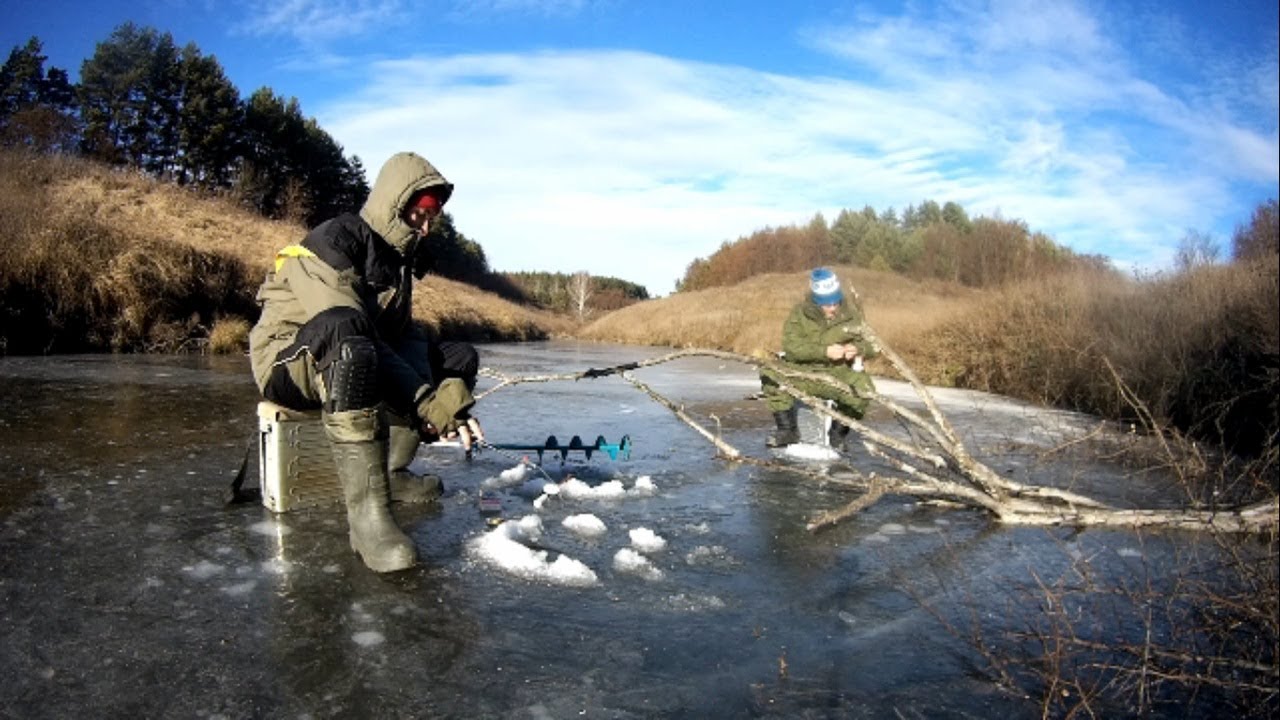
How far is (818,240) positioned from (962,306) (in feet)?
125

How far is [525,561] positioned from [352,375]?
0.99 meters

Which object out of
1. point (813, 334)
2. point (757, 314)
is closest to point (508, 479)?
point (813, 334)

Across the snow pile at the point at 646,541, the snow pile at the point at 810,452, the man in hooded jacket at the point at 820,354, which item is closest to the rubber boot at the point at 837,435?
the man in hooded jacket at the point at 820,354

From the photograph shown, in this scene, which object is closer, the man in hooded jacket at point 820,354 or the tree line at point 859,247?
the man in hooded jacket at point 820,354

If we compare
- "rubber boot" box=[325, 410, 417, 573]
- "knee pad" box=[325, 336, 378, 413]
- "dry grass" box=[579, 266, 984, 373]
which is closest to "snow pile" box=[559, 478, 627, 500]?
"rubber boot" box=[325, 410, 417, 573]

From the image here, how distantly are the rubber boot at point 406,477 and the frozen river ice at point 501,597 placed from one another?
0.42ft

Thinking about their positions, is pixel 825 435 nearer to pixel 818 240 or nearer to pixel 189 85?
pixel 189 85

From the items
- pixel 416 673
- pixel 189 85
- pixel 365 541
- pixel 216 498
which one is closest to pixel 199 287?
pixel 216 498

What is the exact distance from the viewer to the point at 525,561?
2.94 m

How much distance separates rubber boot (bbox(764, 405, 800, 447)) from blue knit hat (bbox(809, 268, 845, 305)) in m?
0.93

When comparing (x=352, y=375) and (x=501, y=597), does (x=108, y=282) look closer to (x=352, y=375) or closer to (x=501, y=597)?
(x=352, y=375)

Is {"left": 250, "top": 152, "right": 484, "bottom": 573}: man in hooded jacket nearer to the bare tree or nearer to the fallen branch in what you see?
the fallen branch

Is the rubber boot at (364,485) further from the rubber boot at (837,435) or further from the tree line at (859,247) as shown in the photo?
the tree line at (859,247)

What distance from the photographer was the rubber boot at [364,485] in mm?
2855
